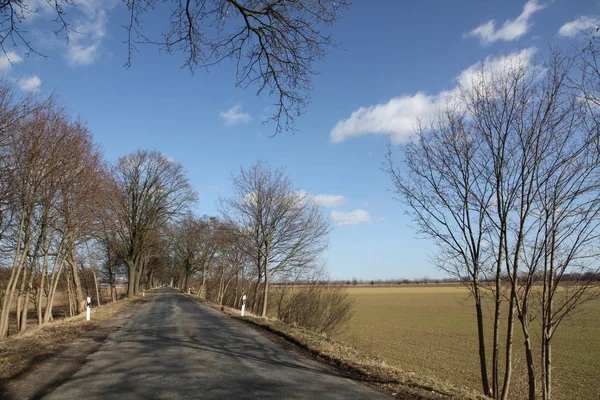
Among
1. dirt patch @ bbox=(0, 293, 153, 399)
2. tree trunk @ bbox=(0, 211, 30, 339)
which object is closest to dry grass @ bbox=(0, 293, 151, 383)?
dirt patch @ bbox=(0, 293, 153, 399)

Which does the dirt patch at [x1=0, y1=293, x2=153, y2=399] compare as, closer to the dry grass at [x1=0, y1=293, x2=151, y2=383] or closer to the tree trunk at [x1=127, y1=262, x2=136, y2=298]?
the dry grass at [x1=0, y1=293, x2=151, y2=383]

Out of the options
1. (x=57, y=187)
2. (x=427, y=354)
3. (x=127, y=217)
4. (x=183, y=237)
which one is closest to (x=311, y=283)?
(x=427, y=354)

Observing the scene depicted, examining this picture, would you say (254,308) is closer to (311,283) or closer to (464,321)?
(311,283)

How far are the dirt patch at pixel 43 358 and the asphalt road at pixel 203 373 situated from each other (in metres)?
0.27

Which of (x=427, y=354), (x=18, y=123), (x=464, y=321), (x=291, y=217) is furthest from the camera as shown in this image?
(x=464, y=321)

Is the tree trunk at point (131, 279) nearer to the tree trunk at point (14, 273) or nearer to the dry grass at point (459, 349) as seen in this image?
the dry grass at point (459, 349)

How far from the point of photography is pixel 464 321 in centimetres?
3925

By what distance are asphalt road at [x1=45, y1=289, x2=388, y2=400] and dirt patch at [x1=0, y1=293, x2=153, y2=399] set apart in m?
0.27

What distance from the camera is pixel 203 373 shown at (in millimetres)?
7000

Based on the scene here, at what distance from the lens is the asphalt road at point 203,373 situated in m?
5.81

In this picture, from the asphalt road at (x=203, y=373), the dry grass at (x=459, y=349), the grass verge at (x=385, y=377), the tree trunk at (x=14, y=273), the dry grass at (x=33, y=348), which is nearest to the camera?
the asphalt road at (x=203, y=373)

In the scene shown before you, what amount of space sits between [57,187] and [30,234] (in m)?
2.00

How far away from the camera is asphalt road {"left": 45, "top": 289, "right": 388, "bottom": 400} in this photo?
19.1 feet

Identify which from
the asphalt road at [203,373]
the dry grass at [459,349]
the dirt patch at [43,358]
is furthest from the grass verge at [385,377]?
the dirt patch at [43,358]
